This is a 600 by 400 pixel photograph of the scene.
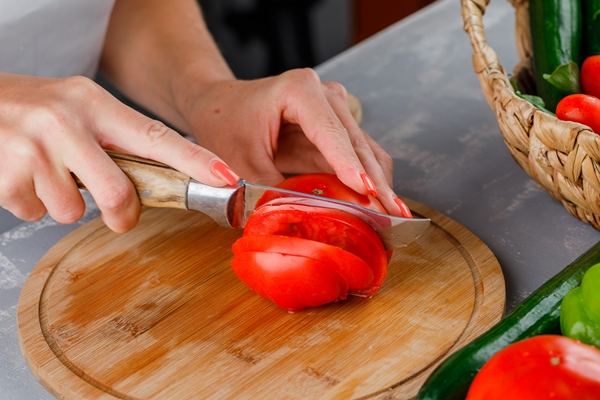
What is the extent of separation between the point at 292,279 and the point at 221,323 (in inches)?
5.0

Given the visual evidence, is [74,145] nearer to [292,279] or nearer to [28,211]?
[28,211]

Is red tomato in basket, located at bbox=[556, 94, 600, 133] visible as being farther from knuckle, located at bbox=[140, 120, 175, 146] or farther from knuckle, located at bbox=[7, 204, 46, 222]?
knuckle, located at bbox=[7, 204, 46, 222]

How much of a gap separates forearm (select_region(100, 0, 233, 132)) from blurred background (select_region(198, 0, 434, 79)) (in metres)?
1.42

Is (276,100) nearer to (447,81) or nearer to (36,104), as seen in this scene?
(36,104)

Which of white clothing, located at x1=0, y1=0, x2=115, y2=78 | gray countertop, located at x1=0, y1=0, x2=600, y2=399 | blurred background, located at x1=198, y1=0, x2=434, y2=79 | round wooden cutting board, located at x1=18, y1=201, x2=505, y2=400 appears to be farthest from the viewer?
blurred background, located at x1=198, y1=0, x2=434, y2=79

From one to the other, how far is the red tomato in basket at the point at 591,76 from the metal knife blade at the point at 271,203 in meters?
0.41

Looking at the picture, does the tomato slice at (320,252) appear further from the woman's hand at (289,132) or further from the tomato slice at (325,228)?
the woman's hand at (289,132)

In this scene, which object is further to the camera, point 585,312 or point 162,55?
point 162,55

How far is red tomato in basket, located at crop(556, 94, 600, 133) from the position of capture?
1.10m

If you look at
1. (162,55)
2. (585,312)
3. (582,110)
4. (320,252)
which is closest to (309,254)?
(320,252)

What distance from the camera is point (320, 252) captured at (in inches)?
38.9

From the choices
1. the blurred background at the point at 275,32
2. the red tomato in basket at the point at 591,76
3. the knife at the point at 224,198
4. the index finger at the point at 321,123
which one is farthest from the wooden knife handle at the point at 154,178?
the blurred background at the point at 275,32

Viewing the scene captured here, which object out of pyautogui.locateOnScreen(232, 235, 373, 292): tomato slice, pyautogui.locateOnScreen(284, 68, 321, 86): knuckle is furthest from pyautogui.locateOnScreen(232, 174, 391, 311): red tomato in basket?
pyautogui.locateOnScreen(284, 68, 321, 86): knuckle

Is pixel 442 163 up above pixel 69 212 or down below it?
below
